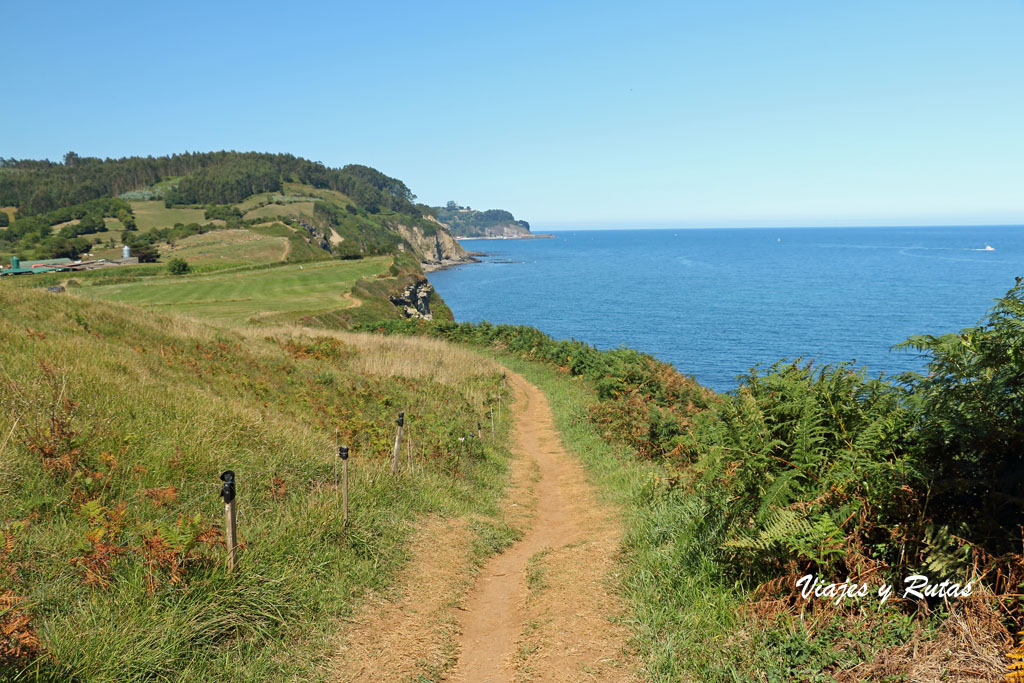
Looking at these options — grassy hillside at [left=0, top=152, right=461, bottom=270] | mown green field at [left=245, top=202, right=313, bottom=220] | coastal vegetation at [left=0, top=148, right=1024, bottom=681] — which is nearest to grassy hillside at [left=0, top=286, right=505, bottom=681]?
coastal vegetation at [left=0, top=148, right=1024, bottom=681]

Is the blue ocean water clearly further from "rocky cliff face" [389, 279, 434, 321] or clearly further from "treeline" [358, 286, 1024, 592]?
"treeline" [358, 286, 1024, 592]

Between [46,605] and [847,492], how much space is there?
6882mm

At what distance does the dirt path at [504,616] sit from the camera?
5766mm

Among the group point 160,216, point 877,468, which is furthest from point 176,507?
point 160,216

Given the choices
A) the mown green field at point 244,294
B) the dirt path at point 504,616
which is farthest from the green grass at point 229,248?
the dirt path at point 504,616

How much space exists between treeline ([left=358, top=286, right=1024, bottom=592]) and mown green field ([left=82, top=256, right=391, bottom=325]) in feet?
102

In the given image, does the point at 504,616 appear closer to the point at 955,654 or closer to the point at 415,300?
the point at 955,654

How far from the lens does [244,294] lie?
50.8 m

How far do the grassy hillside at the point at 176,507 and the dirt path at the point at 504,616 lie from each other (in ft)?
1.41

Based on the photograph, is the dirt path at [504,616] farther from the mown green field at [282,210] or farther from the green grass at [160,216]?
the mown green field at [282,210]

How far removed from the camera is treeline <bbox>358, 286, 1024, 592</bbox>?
4.70 meters

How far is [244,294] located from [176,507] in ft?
157

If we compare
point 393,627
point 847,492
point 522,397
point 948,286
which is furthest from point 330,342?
point 948,286

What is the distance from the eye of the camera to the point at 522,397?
2516 cm
